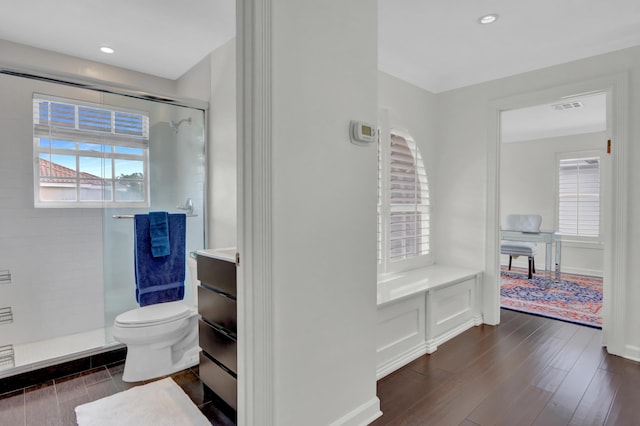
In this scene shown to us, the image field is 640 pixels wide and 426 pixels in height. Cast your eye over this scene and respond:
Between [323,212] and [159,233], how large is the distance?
1.68 metres

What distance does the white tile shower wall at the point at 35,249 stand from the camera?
2.78 meters

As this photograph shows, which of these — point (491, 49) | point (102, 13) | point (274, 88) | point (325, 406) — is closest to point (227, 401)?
point (325, 406)

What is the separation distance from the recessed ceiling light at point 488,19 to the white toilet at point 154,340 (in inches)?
118

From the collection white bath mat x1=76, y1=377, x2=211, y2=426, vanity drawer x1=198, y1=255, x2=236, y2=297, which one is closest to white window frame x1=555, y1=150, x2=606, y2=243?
vanity drawer x1=198, y1=255, x2=236, y2=297

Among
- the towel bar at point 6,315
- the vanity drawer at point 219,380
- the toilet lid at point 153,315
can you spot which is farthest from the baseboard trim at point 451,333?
the towel bar at point 6,315

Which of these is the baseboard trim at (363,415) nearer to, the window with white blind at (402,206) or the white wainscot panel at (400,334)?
the white wainscot panel at (400,334)

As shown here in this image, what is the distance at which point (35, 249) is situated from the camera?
2.91 m

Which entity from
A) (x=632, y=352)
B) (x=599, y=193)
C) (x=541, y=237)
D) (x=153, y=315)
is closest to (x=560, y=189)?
(x=599, y=193)

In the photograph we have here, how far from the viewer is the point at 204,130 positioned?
3.16 meters

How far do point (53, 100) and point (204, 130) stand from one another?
1254 mm

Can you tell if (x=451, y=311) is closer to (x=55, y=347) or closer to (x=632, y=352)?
(x=632, y=352)

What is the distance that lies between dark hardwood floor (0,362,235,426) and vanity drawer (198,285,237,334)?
0.51 metres

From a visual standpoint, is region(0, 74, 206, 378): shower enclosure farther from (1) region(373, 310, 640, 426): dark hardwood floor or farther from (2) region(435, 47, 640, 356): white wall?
(2) region(435, 47, 640, 356): white wall

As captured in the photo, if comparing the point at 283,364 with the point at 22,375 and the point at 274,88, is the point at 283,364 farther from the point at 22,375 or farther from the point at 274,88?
the point at 22,375
